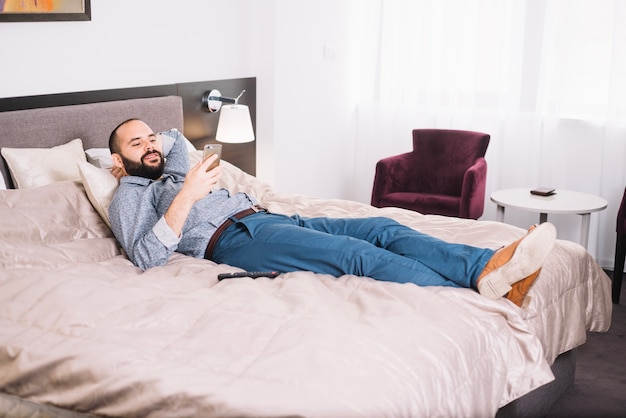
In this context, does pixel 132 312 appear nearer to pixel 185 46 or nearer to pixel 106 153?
pixel 106 153

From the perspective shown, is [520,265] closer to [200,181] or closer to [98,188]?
[200,181]

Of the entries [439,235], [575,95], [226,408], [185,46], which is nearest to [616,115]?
[575,95]

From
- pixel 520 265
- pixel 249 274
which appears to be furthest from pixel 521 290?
pixel 249 274

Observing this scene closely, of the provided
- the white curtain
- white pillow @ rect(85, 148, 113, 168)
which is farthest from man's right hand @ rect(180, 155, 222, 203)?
the white curtain

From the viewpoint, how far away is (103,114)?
3256 millimetres

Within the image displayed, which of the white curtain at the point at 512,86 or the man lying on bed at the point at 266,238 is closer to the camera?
the man lying on bed at the point at 266,238

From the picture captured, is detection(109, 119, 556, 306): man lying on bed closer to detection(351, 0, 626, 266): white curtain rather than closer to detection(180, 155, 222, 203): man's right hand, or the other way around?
detection(180, 155, 222, 203): man's right hand

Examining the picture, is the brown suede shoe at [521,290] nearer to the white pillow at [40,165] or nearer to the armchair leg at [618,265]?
the white pillow at [40,165]

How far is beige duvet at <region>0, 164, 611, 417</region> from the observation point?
162 centimetres

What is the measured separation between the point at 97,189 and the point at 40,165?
0.33 metres

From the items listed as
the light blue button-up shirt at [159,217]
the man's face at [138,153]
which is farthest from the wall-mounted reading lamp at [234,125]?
the man's face at [138,153]

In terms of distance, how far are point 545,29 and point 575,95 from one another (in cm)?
43

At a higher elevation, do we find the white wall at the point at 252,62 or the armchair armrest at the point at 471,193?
the white wall at the point at 252,62

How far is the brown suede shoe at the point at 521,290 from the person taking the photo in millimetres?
2240
